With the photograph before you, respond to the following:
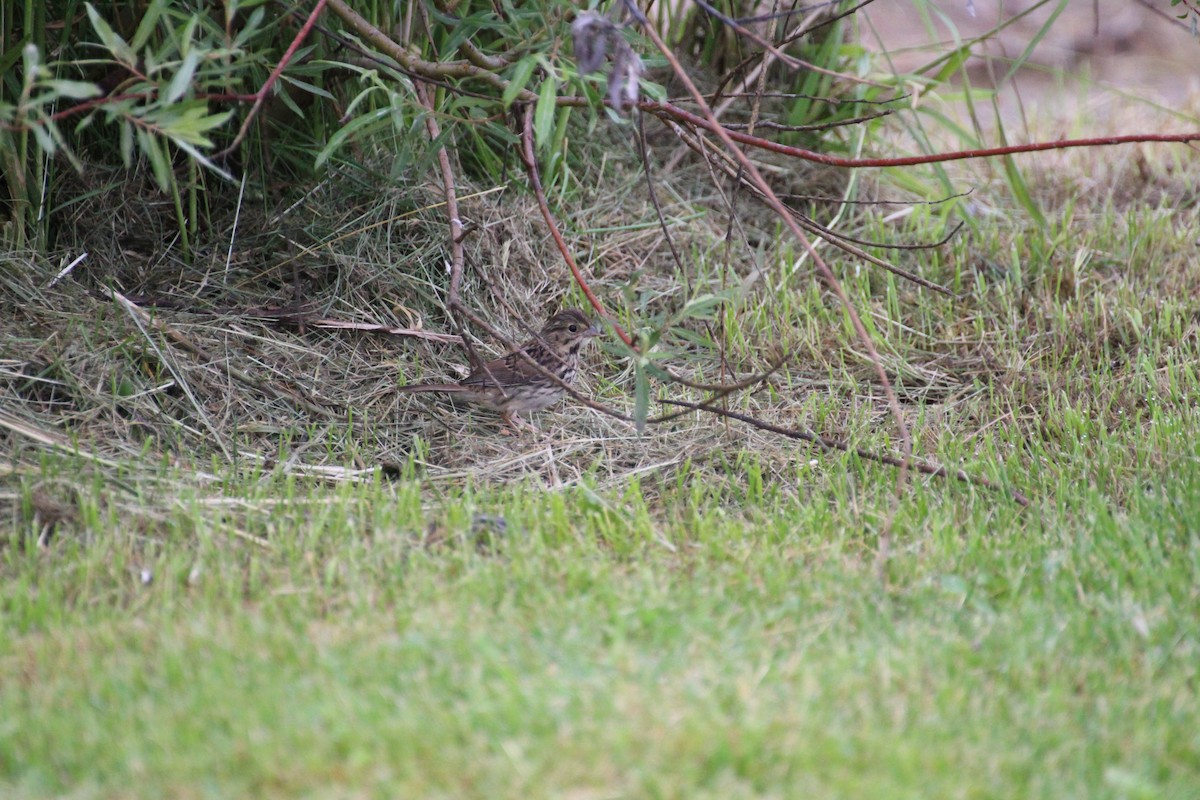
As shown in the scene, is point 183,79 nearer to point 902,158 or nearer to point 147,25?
point 147,25

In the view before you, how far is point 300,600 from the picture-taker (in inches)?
139

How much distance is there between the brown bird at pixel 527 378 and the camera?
502 cm

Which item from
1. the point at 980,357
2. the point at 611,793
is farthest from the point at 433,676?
the point at 980,357

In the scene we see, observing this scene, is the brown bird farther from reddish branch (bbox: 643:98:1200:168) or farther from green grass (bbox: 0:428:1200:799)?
reddish branch (bbox: 643:98:1200:168)

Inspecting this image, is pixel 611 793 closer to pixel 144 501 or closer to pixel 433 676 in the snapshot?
pixel 433 676

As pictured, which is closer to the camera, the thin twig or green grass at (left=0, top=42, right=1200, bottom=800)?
green grass at (left=0, top=42, right=1200, bottom=800)

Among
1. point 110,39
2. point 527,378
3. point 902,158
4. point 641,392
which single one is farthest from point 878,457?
point 110,39

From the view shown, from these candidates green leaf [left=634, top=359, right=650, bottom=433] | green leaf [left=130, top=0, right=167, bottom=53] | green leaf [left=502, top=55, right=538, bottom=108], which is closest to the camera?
green leaf [left=130, top=0, right=167, bottom=53]

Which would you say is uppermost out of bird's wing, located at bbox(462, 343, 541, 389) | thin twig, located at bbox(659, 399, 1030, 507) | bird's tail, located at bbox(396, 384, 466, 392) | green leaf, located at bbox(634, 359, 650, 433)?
green leaf, located at bbox(634, 359, 650, 433)

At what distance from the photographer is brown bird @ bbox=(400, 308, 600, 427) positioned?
5.02 meters

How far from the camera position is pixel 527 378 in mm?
5141

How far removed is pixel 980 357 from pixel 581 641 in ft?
10.1

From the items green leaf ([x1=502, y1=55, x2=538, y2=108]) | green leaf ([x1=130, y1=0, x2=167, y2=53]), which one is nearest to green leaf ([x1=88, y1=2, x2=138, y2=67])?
green leaf ([x1=130, y1=0, x2=167, y2=53])

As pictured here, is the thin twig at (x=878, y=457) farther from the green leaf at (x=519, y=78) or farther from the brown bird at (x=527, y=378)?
the green leaf at (x=519, y=78)
